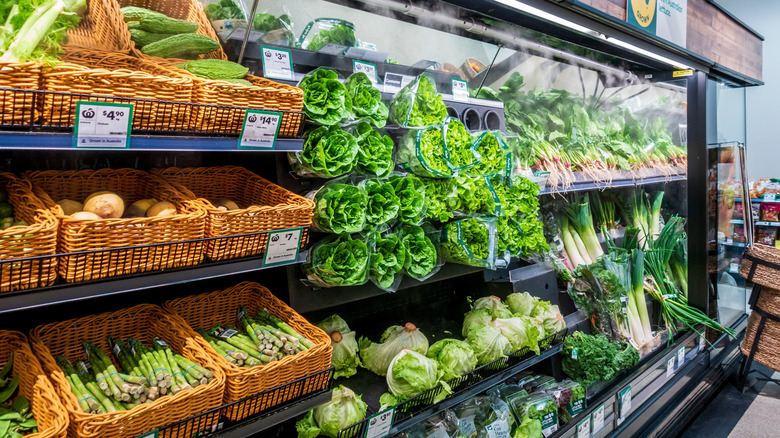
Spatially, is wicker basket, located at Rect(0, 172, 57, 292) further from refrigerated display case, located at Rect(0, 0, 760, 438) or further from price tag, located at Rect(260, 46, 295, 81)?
price tag, located at Rect(260, 46, 295, 81)

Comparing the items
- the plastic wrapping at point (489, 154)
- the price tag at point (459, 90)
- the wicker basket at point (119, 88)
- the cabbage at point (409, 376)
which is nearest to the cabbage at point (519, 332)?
the cabbage at point (409, 376)

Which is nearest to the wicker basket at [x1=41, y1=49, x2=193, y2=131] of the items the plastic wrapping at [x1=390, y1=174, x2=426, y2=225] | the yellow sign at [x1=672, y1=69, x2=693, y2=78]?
the plastic wrapping at [x1=390, y1=174, x2=426, y2=225]

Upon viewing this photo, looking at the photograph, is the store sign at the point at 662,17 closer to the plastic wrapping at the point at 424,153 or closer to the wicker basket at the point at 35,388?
the plastic wrapping at the point at 424,153

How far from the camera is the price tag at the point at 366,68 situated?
1992 mm

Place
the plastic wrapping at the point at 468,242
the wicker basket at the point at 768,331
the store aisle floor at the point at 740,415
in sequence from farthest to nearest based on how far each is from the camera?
the wicker basket at the point at 768,331 → the store aisle floor at the point at 740,415 → the plastic wrapping at the point at 468,242

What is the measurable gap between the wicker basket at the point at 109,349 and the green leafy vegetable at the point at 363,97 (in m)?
0.95

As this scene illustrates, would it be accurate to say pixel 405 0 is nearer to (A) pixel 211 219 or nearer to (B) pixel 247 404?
(A) pixel 211 219

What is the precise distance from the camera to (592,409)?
8.16 ft

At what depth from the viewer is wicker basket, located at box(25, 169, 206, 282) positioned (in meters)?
1.17

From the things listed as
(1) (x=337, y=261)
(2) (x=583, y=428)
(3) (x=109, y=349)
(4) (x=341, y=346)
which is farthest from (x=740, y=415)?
(3) (x=109, y=349)

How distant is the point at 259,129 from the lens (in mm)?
1469

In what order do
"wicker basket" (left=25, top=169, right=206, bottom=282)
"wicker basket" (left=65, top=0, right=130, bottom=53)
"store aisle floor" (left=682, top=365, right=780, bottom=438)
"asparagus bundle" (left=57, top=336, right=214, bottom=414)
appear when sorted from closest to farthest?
"wicker basket" (left=25, top=169, right=206, bottom=282) → "asparagus bundle" (left=57, top=336, right=214, bottom=414) → "wicker basket" (left=65, top=0, right=130, bottom=53) → "store aisle floor" (left=682, top=365, right=780, bottom=438)

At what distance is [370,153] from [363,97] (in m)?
0.20

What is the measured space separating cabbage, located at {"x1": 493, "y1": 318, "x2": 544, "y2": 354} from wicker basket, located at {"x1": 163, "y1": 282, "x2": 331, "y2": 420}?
1031 mm
